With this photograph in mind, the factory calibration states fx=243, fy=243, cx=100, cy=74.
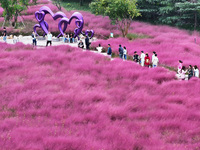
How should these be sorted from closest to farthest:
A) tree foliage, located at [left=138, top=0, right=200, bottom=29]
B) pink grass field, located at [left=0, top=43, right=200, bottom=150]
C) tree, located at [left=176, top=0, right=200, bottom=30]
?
pink grass field, located at [left=0, top=43, right=200, bottom=150] < tree, located at [left=176, top=0, right=200, bottom=30] < tree foliage, located at [left=138, top=0, right=200, bottom=29]

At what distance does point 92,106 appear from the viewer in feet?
34.4

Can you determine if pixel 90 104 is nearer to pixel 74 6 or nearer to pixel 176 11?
pixel 176 11

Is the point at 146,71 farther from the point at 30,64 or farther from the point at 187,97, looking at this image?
the point at 30,64

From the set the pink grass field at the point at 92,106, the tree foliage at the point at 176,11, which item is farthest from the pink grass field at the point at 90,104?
the tree foliage at the point at 176,11

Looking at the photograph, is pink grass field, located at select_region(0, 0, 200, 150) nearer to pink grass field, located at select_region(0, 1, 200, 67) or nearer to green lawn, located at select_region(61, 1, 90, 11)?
pink grass field, located at select_region(0, 1, 200, 67)

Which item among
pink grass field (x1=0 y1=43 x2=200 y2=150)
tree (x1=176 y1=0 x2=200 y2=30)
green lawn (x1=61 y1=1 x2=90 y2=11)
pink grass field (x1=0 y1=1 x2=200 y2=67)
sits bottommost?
pink grass field (x1=0 y1=43 x2=200 y2=150)

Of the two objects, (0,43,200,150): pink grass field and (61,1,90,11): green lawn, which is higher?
(61,1,90,11): green lawn

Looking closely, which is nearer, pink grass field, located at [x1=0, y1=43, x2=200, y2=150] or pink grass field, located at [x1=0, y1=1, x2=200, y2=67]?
pink grass field, located at [x1=0, y1=43, x2=200, y2=150]

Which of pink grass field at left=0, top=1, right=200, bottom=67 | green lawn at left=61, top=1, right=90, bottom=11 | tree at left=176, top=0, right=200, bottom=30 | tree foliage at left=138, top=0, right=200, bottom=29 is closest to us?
pink grass field at left=0, top=1, right=200, bottom=67

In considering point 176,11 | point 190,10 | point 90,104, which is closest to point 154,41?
point 190,10

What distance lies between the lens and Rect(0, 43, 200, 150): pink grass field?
25.7ft

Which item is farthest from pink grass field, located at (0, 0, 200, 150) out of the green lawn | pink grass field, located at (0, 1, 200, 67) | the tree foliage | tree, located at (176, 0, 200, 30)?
the green lawn

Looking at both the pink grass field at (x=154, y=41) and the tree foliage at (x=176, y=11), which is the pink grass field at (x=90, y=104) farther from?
the tree foliage at (x=176, y=11)

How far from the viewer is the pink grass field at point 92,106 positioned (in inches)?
308
